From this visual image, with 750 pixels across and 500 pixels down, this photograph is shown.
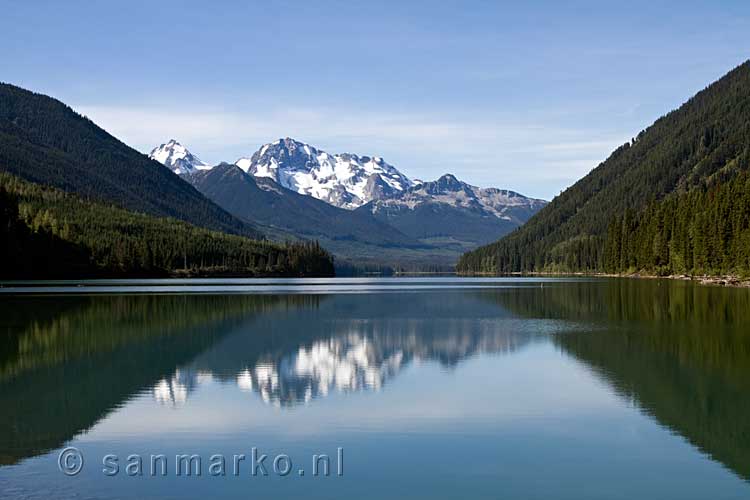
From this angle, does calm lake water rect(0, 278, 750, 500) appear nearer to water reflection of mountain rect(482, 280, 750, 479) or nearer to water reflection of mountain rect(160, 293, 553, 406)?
water reflection of mountain rect(482, 280, 750, 479)

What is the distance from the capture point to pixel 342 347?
4825 centimetres

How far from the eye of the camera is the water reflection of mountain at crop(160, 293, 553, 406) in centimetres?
3581

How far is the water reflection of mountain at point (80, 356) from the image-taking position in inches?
1050

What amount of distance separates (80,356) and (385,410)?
19873 millimetres

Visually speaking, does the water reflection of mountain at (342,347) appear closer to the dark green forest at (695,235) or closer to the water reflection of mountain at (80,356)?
the water reflection of mountain at (80,356)

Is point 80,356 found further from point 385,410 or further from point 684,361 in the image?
point 684,361

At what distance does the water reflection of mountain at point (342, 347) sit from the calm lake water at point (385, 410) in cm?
25

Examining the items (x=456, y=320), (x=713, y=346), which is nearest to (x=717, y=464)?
(x=713, y=346)

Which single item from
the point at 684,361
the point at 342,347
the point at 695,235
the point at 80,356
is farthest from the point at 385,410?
the point at 695,235

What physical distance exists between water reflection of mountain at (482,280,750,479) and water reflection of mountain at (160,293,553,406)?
5.49m

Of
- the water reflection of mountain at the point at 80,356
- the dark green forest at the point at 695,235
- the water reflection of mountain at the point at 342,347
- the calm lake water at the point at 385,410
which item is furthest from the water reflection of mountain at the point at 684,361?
the dark green forest at the point at 695,235

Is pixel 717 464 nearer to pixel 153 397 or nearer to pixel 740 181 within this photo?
pixel 153 397

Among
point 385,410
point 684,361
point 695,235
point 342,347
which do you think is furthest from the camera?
point 695,235

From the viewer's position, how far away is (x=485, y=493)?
63.5 ft
